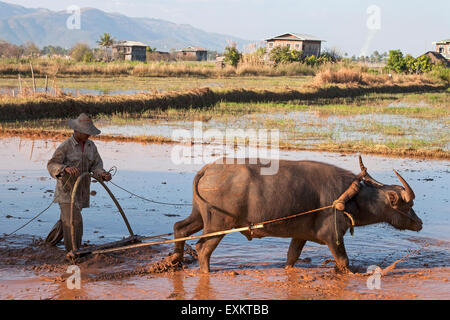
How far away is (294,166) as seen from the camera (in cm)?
470

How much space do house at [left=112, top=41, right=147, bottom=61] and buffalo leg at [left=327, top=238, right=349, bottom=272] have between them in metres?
61.7

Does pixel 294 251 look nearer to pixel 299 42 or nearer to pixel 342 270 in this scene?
pixel 342 270

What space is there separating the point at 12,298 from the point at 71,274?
24.3 inches

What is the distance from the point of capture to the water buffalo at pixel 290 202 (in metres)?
4.50

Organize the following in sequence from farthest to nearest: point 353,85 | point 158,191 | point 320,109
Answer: point 353,85 → point 320,109 → point 158,191

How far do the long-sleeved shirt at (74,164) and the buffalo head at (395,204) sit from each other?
232cm

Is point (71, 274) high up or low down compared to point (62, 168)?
down

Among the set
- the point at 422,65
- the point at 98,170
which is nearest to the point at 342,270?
the point at 98,170

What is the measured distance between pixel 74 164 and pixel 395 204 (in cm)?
275

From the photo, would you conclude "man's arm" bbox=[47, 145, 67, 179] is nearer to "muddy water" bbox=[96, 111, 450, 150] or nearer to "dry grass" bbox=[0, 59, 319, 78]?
"muddy water" bbox=[96, 111, 450, 150]

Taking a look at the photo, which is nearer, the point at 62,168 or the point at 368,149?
the point at 62,168

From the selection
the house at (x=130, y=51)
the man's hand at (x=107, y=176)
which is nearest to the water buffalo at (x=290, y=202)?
the man's hand at (x=107, y=176)
